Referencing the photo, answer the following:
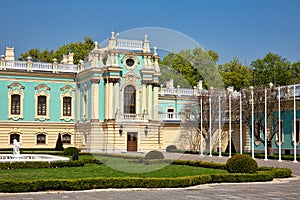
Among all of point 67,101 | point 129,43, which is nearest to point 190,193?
point 129,43

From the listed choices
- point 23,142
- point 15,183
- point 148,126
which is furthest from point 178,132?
point 23,142

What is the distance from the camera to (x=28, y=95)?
1719 inches

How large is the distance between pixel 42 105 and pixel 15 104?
2.38 metres

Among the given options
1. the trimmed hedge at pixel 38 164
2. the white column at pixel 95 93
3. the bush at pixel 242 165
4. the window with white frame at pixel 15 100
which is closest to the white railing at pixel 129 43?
the bush at pixel 242 165

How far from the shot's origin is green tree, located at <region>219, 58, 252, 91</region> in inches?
2371

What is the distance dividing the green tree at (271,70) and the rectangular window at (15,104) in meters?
31.3

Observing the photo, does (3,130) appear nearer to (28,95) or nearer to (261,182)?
(28,95)

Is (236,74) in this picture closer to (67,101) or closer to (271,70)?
(271,70)

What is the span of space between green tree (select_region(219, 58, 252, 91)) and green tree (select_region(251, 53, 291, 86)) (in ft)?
4.47

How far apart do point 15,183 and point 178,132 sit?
201 inches

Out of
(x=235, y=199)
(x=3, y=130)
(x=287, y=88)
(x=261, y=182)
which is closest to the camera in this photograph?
(x=235, y=199)

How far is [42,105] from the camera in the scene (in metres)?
44.2

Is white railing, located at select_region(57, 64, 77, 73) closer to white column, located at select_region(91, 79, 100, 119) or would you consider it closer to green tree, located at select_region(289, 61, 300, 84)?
white column, located at select_region(91, 79, 100, 119)

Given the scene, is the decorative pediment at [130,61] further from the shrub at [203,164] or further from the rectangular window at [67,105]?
the rectangular window at [67,105]
